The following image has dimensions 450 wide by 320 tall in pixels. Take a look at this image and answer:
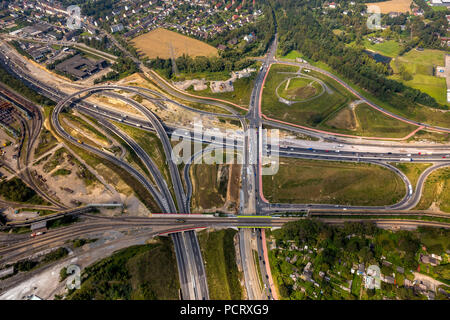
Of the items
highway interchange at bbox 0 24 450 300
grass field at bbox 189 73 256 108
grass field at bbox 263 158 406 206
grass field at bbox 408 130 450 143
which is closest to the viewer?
highway interchange at bbox 0 24 450 300

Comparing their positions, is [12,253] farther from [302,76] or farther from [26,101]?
[302,76]

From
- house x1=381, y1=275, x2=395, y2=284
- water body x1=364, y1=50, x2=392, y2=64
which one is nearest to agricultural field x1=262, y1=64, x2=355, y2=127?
water body x1=364, y1=50, x2=392, y2=64

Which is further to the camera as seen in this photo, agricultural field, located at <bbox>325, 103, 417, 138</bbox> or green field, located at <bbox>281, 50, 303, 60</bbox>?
green field, located at <bbox>281, 50, 303, 60</bbox>

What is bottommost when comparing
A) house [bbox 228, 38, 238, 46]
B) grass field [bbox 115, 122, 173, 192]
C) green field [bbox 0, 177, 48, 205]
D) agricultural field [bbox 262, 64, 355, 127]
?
green field [bbox 0, 177, 48, 205]

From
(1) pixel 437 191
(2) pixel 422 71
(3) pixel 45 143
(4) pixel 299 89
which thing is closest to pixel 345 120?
(4) pixel 299 89

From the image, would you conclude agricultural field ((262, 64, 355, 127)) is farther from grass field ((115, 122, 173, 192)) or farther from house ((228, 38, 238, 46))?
grass field ((115, 122, 173, 192))

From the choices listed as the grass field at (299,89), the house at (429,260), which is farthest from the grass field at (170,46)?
the house at (429,260)

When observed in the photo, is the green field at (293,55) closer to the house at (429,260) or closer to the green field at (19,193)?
the house at (429,260)

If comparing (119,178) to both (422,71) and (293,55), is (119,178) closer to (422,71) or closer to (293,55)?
(293,55)
